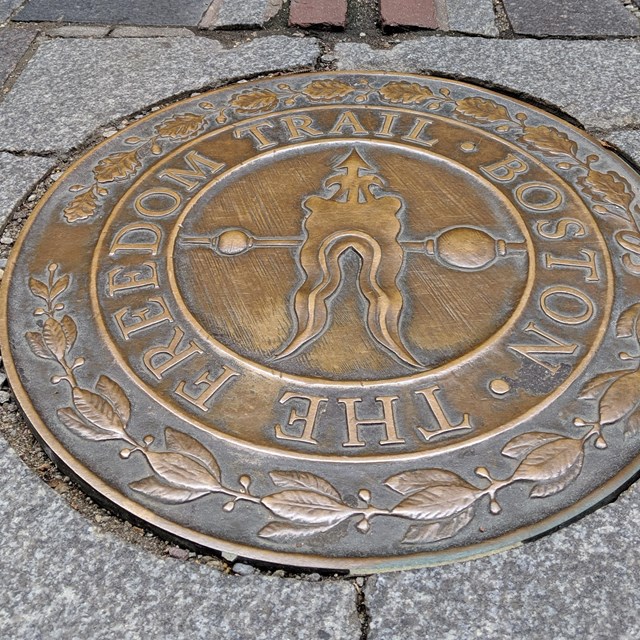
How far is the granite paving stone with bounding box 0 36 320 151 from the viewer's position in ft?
6.91

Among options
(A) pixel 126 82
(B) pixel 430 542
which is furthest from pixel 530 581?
(A) pixel 126 82

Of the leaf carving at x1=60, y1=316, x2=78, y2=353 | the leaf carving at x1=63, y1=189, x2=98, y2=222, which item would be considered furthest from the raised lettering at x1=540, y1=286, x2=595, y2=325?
the leaf carving at x1=63, y1=189, x2=98, y2=222

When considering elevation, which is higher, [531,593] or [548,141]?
[548,141]

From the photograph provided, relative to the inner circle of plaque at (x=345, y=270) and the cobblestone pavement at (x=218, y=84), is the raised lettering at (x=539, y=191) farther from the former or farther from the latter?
the cobblestone pavement at (x=218, y=84)

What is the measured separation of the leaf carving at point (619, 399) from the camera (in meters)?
1.35

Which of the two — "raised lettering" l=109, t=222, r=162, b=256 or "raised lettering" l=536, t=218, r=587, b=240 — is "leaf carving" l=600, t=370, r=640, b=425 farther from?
"raised lettering" l=109, t=222, r=162, b=256

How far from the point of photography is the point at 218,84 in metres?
2.26

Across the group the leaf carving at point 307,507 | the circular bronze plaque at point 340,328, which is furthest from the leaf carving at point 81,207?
the leaf carving at point 307,507

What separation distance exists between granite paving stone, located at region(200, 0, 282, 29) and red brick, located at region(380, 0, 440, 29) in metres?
0.38

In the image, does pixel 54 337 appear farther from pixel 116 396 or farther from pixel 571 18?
pixel 571 18

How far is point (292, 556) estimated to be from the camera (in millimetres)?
1201

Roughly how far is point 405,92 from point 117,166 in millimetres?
836

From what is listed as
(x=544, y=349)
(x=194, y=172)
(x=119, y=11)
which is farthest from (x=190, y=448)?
(x=119, y=11)

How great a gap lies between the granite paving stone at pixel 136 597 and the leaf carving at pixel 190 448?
0.17 metres
